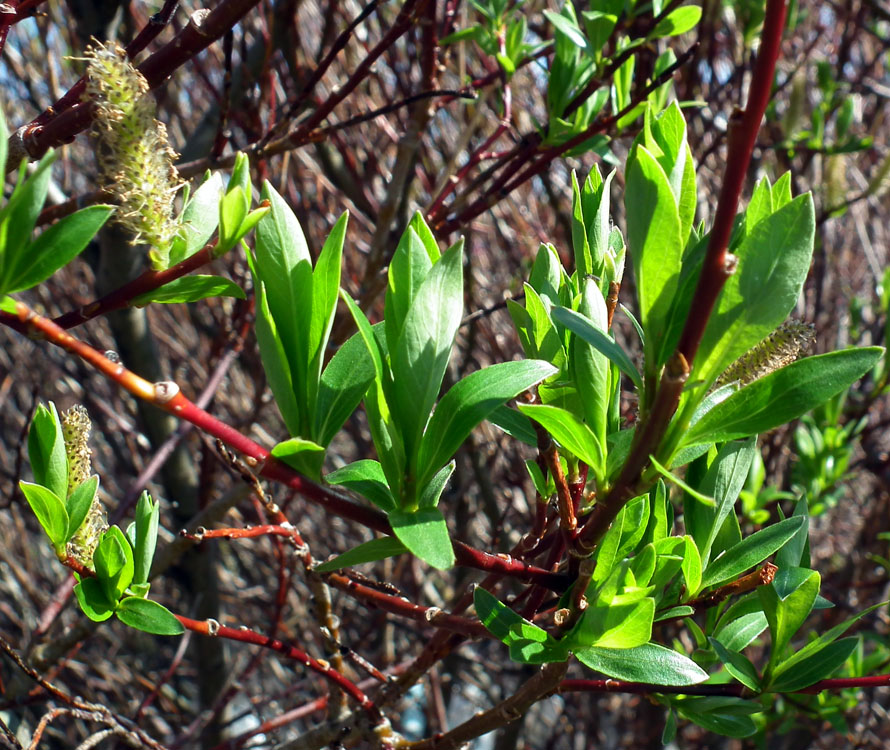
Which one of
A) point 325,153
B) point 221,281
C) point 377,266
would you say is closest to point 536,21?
point 325,153

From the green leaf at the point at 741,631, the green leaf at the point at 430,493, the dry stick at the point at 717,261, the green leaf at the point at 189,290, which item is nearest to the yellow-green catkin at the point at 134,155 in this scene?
the green leaf at the point at 189,290

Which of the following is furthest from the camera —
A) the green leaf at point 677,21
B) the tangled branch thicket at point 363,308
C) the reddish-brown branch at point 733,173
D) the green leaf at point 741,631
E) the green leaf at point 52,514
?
the tangled branch thicket at point 363,308

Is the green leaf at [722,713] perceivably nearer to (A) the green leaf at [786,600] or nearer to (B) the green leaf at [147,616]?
(A) the green leaf at [786,600]

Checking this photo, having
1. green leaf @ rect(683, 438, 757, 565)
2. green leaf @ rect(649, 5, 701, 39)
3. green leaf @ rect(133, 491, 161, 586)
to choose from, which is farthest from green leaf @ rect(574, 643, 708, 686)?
green leaf @ rect(649, 5, 701, 39)

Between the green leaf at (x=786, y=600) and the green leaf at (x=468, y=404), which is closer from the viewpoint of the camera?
the green leaf at (x=468, y=404)

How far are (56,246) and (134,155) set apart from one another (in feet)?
0.30

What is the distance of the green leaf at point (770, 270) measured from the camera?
0.47m

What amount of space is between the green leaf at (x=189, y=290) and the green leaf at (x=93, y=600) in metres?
0.24

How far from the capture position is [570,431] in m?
0.53

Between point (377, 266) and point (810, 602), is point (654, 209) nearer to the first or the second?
point (810, 602)

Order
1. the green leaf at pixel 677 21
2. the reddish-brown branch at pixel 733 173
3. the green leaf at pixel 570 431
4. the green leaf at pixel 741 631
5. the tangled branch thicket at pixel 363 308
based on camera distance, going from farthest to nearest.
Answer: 1. the tangled branch thicket at pixel 363 308
2. the green leaf at pixel 677 21
3. the green leaf at pixel 741 631
4. the green leaf at pixel 570 431
5. the reddish-brown branch at pixel 733 173

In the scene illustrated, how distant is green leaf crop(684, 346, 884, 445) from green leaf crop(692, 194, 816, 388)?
0.04 metres

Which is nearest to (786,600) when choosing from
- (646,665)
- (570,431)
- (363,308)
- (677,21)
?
(646,665)

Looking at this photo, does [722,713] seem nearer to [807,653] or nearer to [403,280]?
[807,653]
